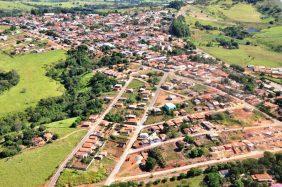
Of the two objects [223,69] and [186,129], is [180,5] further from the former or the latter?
[186,129]

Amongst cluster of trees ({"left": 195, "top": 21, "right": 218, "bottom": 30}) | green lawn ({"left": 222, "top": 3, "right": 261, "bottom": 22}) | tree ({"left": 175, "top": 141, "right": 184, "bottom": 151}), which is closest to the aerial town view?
tree ({"left": 175, "top": 141, "right": 184, "bottom": 151})

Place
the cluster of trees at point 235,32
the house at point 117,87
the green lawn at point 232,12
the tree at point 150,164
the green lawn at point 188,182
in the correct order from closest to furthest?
1. the green lawn at point 188,182
2. the tree at point 150,164
3. the house at point 117,87
4. the cluster of trees at point 235,32
5. the green lawn at point 232,12

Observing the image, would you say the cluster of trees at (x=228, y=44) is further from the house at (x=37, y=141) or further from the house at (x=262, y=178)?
the house at (x=37, y=141)

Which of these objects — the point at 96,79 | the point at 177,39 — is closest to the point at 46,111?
the point at 96,79

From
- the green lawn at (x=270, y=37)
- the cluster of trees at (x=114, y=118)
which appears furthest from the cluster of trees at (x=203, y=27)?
the cluster of trees at (x=114, y=118)

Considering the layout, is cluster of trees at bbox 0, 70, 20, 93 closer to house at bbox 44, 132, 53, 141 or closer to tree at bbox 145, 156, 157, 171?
house at bbox 44, 132, 53, 141

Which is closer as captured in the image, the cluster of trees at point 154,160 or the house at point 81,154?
the cluster of trees at point 154,160

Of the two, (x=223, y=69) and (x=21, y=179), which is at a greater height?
(x=223, y=69)
